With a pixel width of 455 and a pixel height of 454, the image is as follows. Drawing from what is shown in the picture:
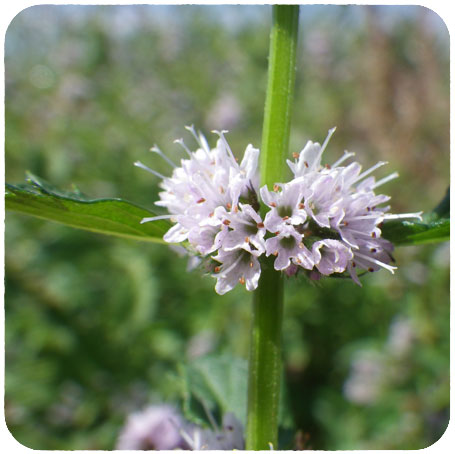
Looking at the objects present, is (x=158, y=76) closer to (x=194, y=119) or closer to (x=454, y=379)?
(x=194, y=119)

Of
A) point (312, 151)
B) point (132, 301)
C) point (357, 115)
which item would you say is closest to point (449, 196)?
point (312, 151)

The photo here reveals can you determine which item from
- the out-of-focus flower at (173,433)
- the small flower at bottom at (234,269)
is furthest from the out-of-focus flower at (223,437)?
the small flower at bottom at (234,269)

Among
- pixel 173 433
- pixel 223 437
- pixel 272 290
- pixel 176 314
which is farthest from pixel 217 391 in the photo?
pixel 176 314

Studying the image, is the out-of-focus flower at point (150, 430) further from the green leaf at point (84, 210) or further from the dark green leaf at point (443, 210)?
the dark green leaf at point (443, 210)

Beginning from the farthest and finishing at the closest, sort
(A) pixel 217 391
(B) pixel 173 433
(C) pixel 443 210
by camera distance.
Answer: (B) pixel 173 433
(A) pixel 217 391
(C) pixel 443 210

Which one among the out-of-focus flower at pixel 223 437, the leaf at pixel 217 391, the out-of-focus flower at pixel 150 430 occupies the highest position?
the leaf at pixel 217 391

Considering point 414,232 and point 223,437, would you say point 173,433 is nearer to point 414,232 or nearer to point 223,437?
point 223,437

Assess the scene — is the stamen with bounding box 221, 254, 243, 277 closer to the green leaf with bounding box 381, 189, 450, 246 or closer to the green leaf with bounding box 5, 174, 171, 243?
the green leaf with bounding box 5, 174, 171, 243
